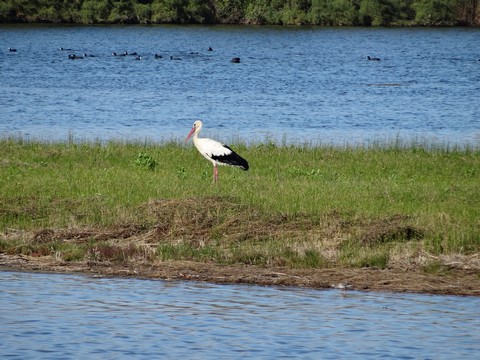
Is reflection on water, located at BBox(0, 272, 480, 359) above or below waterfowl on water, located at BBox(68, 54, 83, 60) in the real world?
above

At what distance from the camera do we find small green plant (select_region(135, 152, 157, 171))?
63.2 feet

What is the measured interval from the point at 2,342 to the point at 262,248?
4.25m

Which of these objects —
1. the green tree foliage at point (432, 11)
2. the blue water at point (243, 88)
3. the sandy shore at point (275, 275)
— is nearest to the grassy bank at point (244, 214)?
the sandy shore at point (275, 275)

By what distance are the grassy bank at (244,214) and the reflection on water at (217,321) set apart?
0.92 m

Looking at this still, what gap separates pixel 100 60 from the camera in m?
63.2

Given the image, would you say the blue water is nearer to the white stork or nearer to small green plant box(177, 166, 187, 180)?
small green plant box(177, 166, 187, 180)

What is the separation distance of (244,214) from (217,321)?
3541 millimetres

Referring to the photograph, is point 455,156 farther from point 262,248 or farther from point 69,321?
point 69,321

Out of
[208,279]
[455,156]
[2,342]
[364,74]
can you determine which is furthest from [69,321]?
[364,74]

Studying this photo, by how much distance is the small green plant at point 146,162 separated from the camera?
19250 millimetres

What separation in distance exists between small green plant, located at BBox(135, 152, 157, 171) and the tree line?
82.4 metres

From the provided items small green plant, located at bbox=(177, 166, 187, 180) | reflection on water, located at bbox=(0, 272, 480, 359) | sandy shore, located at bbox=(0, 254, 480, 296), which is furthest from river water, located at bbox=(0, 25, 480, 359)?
small green plant, located at bbox=(177, 166, 187, 180)

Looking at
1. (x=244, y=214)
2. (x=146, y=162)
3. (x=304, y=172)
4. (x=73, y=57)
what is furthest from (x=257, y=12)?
(x=244, y=214)

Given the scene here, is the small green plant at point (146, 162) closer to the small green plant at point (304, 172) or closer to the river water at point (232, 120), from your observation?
the small green plant at point (304, 172)
